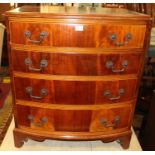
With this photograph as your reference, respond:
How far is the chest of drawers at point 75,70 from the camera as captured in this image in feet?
3.68

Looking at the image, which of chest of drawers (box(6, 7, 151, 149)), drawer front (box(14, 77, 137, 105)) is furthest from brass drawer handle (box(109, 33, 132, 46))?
drawer front (box(14, 77, 137, 105))

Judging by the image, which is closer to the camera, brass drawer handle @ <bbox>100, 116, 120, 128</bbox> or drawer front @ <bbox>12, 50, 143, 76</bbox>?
drawer front @ <bbox>12, 50, 143, 76</bbox>

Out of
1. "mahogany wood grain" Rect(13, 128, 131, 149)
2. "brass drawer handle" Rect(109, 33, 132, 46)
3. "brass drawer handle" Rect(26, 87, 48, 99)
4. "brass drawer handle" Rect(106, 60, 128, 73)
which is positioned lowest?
"mahogany wood grain" Rect(13, 128, 131, 149)

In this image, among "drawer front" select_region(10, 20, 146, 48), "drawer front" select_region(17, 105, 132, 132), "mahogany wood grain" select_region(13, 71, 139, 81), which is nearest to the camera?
"drawer front" select_region(10, 20, 146, 48)

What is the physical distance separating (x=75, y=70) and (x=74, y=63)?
0.14 feet

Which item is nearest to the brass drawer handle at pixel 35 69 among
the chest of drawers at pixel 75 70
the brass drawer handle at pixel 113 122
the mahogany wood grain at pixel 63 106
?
the chest of drawers at pixel 75 70

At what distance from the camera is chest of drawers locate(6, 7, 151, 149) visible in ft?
3.68

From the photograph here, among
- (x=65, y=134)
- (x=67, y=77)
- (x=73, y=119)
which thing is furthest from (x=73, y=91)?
(x=65, y=134)

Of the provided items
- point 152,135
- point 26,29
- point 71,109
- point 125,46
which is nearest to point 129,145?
point 152,135

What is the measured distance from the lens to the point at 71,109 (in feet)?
4.29

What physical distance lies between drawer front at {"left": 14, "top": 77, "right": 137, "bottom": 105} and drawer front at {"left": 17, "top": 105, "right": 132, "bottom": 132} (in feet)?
0.23

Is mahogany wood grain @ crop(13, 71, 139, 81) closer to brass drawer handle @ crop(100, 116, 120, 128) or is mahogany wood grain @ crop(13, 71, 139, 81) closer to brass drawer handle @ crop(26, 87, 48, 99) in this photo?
brass drawer handle @ crop(26, 87, 48, 99)

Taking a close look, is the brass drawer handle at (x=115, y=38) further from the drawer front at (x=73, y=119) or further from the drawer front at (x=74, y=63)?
the drawer front at (x=73, y=119)

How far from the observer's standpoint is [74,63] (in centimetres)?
119
